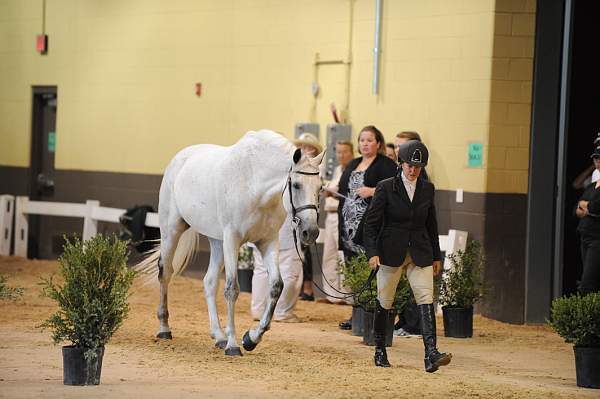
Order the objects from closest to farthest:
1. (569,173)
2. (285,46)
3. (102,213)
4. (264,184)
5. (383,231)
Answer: (383,231) → (264,184) → (569,173) → (285,46) → (102,213)

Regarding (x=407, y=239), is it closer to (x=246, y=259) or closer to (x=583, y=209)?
(x=583, y=209)

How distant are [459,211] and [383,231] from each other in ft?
11.9

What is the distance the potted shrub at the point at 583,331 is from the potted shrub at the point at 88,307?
2926 millimetres

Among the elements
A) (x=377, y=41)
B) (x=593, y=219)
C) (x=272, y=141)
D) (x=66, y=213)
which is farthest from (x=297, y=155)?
(x=66, y=213)

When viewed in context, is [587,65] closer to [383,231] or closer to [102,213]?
[383,231]

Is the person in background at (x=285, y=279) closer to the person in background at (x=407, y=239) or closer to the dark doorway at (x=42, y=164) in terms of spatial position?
the person in background at (x=407, y=239)

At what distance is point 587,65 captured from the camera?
37.6 ft

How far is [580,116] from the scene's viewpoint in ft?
37.7

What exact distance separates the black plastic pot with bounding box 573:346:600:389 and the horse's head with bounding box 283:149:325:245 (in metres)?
1.99

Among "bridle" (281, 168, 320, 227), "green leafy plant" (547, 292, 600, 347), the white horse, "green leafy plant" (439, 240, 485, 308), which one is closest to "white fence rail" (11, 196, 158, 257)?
the white horse

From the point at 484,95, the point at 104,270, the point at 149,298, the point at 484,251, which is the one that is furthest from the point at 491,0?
the point at 104,270

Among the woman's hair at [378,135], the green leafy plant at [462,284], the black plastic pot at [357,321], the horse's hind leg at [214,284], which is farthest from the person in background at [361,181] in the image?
the horse's hind leg at [214,284]

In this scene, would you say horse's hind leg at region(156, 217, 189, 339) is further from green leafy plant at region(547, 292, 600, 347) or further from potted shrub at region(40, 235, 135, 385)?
green leafy plant at region(547, 292, 600, 347)

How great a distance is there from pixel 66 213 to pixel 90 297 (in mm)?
8442
